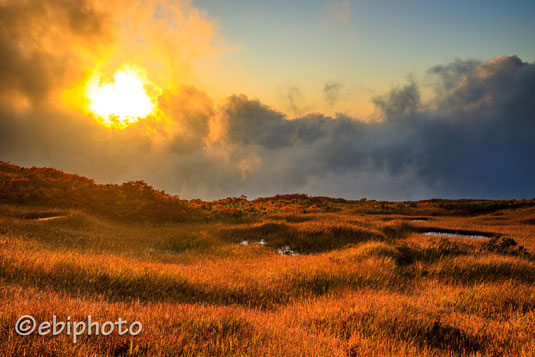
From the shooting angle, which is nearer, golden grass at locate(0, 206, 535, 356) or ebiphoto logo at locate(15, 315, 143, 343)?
ebiphoto logo at locate(15, 315, 143, 343)

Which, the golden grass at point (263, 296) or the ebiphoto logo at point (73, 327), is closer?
the ebiphoto logo at point (73, 327)

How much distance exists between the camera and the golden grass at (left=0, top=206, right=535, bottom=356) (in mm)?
4438

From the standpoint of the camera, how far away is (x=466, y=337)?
6094mm

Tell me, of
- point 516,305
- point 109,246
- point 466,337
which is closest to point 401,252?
point 516,305

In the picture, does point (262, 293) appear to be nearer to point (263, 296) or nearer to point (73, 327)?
point (263, 296)

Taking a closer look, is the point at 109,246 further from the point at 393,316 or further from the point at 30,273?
the point at 393,316

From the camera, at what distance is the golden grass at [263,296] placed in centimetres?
444

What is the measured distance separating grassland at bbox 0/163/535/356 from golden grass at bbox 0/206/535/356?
0.12 feet

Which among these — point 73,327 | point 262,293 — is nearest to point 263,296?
point 262,293

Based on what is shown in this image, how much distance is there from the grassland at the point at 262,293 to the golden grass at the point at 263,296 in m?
0.04

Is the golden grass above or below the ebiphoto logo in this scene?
below

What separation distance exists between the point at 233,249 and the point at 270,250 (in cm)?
189

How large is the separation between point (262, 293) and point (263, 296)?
0.08 m

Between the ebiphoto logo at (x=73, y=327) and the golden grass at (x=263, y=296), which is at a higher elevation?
the ebiphoto logo at (x=73, y=327)
